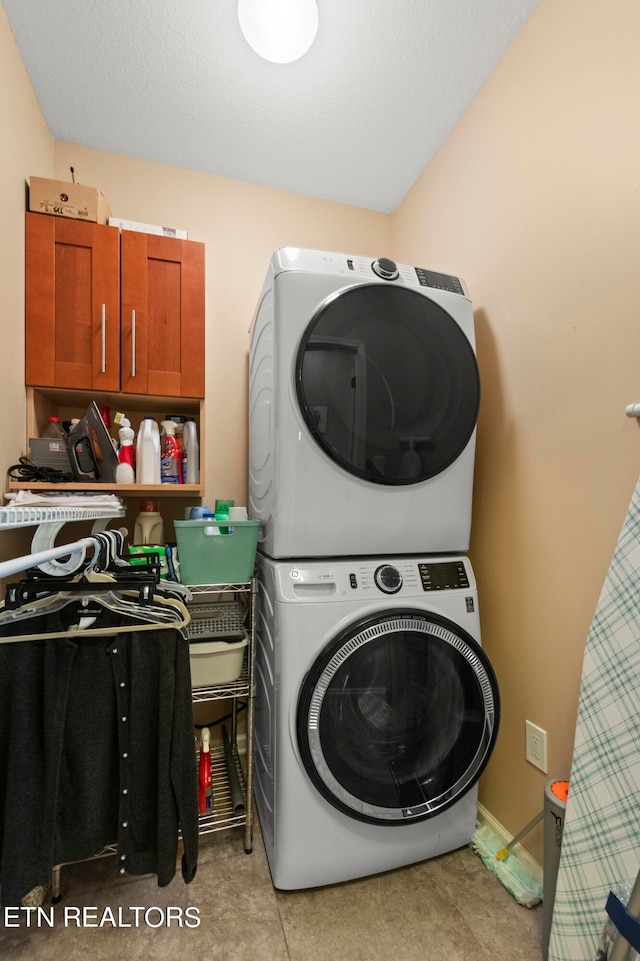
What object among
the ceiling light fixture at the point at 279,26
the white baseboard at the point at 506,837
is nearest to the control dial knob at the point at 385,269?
the ceiling light fixture at the point at 279,26

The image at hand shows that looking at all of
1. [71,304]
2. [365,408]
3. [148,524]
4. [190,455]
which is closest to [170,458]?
[190,455]

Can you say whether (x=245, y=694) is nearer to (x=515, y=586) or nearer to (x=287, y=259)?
(x=515, y=586)

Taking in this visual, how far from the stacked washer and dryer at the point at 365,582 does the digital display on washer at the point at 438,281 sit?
2 centimetres

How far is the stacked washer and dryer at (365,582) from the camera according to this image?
4.18ft

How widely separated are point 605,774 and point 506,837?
0.76m

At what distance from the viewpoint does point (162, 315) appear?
5.90 feet

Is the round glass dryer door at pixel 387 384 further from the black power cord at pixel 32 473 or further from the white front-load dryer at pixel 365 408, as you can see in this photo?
the black power cord at pixel 32 473

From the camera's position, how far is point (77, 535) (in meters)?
1.91

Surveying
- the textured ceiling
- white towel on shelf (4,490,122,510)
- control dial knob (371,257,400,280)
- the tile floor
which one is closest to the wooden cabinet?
white towel on shelf (4,490,122,510)

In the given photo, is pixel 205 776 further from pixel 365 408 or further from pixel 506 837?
pixel 365 408

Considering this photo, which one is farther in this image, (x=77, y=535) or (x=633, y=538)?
(x=77, y=535)

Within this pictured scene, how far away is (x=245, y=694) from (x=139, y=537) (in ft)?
2.54

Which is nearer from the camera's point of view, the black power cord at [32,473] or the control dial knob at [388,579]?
the control dial knob at [388,579]

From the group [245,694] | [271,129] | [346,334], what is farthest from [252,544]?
[271,129]
